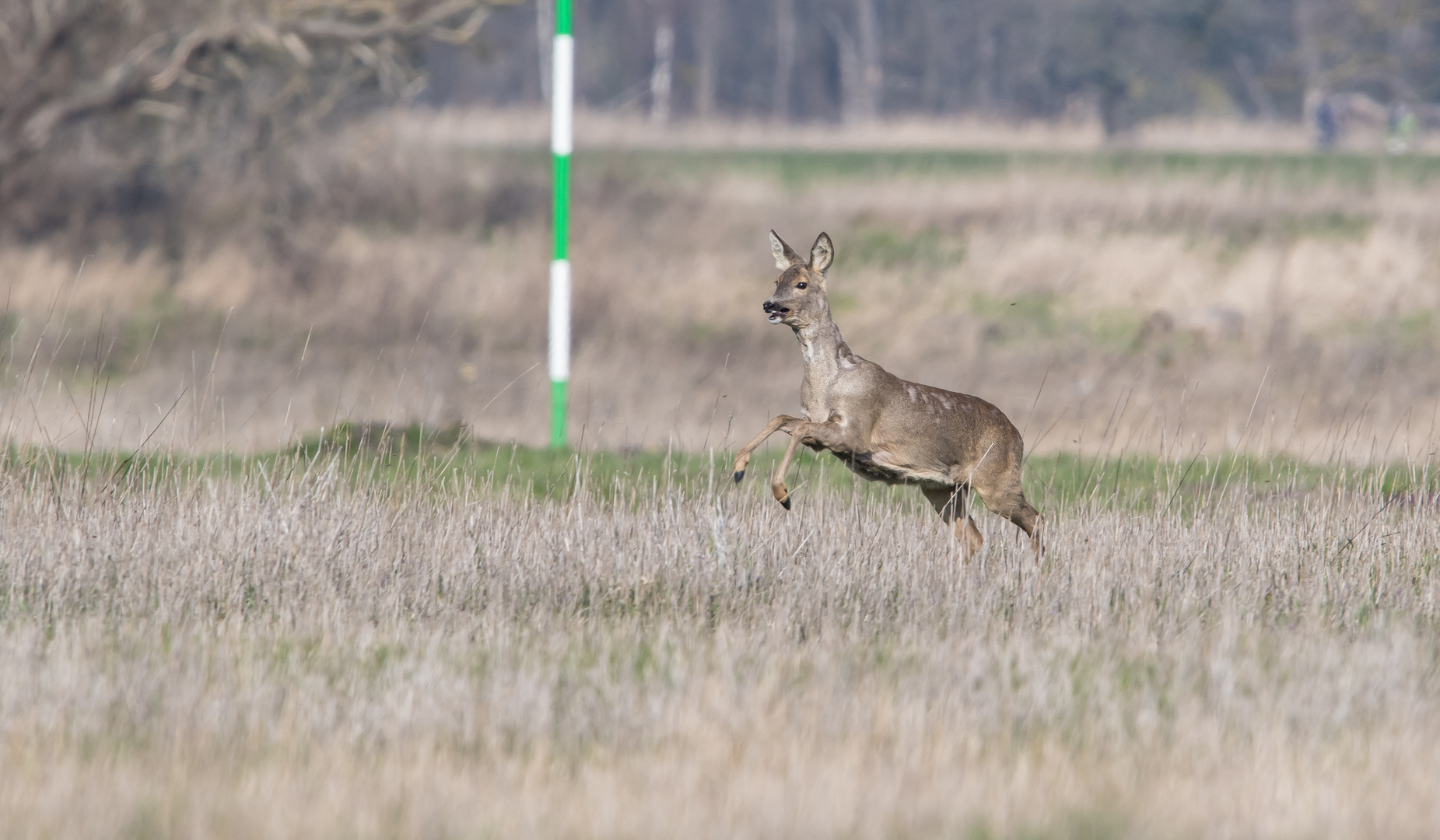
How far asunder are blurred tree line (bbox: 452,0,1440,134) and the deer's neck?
5941cm

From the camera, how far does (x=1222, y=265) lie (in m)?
24.7

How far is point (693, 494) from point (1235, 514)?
3118 mm

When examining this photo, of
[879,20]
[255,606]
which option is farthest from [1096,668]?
[879,20]

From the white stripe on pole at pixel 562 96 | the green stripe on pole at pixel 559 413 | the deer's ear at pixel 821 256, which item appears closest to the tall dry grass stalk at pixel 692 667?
the deer's ear at pixel 821 256

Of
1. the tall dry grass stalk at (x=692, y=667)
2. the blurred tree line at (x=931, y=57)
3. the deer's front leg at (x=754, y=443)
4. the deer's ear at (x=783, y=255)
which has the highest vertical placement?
the blurred tree line at (x=931, y=57)

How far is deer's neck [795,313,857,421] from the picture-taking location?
8328 mm

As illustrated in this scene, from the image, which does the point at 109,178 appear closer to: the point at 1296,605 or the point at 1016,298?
the point at 1016,298

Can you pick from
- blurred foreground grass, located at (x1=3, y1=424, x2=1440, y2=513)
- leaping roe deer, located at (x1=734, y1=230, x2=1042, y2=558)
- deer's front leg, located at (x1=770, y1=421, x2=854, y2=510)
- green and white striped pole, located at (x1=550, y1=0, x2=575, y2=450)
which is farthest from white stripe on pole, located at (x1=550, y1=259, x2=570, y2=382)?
deer's front leg, located at (x1=770, y1=421, x2=854, y2=510)

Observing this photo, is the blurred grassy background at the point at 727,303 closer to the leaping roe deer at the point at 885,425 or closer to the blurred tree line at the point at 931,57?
the leaping roe deer at the point at 885,425

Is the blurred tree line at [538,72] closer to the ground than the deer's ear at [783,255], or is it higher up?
higher up

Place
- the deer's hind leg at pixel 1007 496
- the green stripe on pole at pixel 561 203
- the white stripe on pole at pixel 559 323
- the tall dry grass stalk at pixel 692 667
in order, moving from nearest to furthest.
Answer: the tall dry grass stalk at pixel 692 667 → the deer's hind leg at pixel 1007 496 → the white stripe on pole at pixel 559 323 → the green stripe on pole at pixel 561 203

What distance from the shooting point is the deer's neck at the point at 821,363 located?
8328 mm

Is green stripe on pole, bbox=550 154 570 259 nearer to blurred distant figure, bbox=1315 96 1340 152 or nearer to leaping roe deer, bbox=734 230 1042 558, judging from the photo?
leaping roe deer, bbox=734 230 1042 558

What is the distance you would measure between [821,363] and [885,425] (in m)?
0.42
